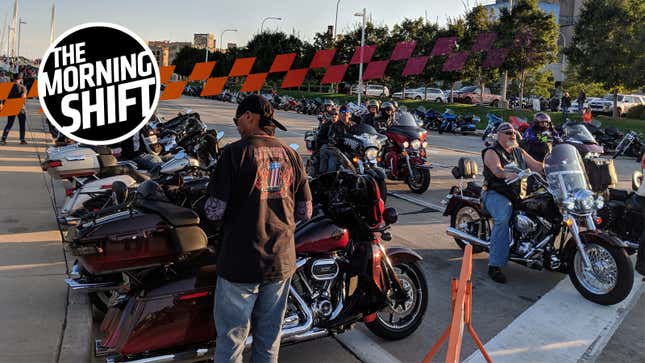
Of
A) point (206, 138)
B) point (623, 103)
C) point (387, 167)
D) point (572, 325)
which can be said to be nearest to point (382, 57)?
point (623, 103)

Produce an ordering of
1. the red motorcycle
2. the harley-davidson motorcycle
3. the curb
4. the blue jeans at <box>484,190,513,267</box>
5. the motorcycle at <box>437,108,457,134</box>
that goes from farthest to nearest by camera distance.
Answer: the motorcycle at <box>437,108,457,134</box>, the blue jeans at <box>484,190,513,267</box>, the harley-davidson motorcycle, the curb, the red motorcycle

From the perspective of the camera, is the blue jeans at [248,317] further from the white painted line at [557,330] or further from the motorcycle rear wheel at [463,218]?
the motorcycle rear wheel at [463,218]

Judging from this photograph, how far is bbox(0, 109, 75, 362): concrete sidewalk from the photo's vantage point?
4.05 m

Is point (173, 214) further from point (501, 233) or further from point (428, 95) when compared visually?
point (428, 95)

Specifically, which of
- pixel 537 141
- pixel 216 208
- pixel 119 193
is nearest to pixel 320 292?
pixel 216 208

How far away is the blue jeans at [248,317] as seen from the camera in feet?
9.82

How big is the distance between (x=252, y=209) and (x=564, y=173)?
392 cm

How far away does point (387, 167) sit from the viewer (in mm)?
11188

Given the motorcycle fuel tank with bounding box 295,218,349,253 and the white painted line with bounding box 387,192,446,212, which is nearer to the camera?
the motorcycle fuel tank with bounding box 295,218,349,253

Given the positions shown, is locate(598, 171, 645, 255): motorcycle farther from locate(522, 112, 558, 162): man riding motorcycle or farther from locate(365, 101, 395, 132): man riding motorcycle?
locate(365, 101, 395, 132): man riding motorcycle

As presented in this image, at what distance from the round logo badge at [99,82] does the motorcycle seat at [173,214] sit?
513 cm

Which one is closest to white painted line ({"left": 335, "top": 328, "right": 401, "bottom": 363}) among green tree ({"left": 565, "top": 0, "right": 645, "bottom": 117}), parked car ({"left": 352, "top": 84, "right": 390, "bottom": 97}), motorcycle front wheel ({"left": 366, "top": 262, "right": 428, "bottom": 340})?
motorcycle front wheel ({"left": 366, "top": 262, "right": 428, "bottom": 340})

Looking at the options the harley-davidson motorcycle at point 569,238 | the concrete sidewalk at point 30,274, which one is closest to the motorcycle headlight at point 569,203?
the harley-davidson motorcycle at point 569,238

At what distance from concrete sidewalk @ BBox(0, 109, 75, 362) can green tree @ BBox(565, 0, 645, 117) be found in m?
26.5
